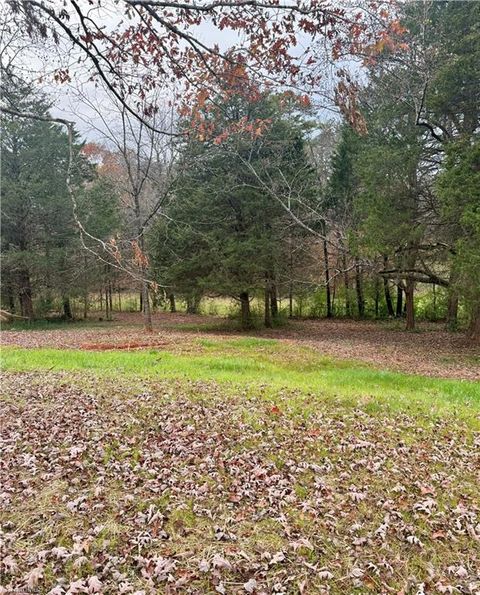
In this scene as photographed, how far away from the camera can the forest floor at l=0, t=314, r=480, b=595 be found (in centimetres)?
256

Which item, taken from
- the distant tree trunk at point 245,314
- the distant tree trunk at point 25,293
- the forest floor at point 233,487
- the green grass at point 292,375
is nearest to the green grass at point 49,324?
the distant tree trunk at point 25,293

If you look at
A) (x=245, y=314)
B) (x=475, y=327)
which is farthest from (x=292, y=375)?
(x=245, y=314)

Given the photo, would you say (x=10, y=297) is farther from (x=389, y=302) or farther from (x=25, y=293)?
(x=389, y=302)

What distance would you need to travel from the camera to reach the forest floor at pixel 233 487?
2559mm

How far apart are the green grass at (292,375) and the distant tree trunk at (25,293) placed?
10522 millimetres

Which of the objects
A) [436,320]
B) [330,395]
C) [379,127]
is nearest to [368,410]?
[330,395]

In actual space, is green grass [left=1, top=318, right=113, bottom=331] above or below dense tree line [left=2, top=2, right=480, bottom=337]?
below

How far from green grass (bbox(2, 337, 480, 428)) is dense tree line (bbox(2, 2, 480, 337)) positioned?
152 cm

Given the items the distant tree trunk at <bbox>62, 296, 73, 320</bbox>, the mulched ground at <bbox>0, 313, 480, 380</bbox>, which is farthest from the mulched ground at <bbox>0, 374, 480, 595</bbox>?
the distant tree trunk at <bbox>62, 296, 73, 320</bbox>

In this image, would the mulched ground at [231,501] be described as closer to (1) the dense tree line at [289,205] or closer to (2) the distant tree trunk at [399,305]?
(1) the dense tree line at [289,205]

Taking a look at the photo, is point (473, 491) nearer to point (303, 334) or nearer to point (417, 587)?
point (417, 587)

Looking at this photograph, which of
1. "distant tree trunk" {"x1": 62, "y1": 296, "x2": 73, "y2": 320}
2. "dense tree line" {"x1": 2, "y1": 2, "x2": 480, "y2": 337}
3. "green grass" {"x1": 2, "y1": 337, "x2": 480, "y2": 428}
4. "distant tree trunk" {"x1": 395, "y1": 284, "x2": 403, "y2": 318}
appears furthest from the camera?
"distant tree trunk" {"x1": 395, "y1": 284, "x2": 403, "y2": 318}

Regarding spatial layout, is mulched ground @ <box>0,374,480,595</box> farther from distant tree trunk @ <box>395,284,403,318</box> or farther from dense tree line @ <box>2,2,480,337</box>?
distant tree trunk @ <box>395,284,403,318</box>

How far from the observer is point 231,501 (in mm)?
3264
